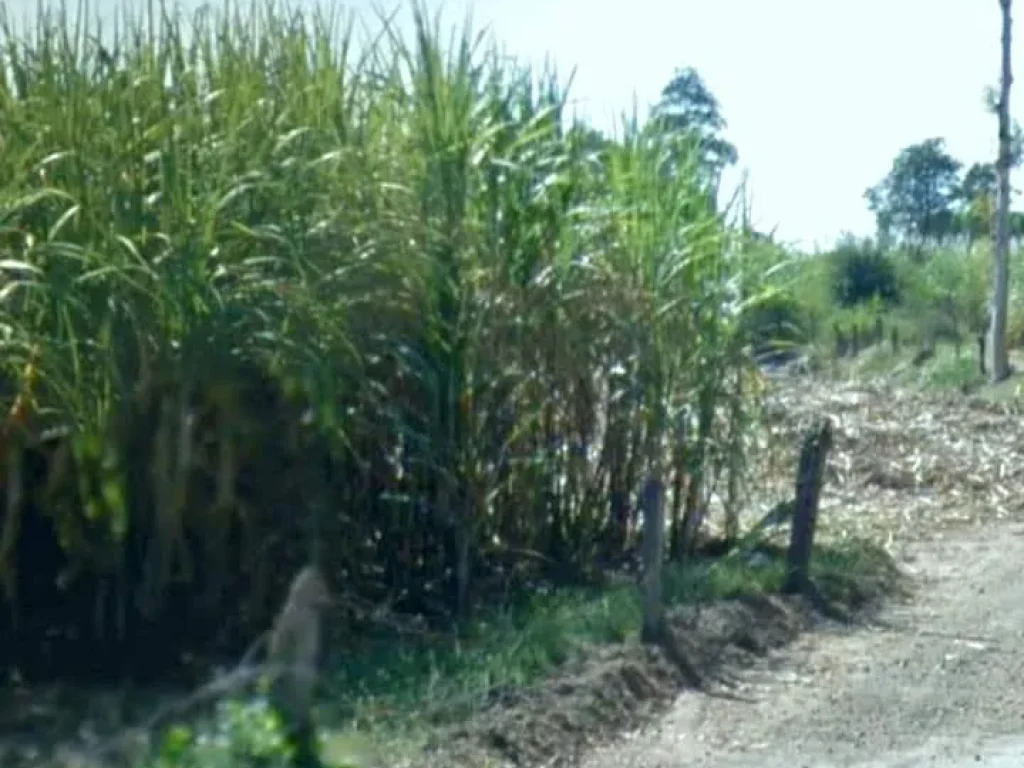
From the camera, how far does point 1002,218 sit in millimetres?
29391

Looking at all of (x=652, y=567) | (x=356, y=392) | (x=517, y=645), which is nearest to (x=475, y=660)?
(x=517, y=645)

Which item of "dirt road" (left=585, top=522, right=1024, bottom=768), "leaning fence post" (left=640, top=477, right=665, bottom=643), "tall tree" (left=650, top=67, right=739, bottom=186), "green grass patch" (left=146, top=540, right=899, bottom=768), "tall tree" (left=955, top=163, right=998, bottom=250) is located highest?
"tall tree" (left=955, top=163, right=998, bottom=250)

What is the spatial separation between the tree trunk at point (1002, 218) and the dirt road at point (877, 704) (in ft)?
53.6

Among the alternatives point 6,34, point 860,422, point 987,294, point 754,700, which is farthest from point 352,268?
point 987,294

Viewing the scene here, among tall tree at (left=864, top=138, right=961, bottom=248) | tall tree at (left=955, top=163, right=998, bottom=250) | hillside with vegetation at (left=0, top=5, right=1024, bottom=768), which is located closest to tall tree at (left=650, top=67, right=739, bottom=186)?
hillside with vegetation at (left=0, top=5, right=1024, bottom=768)

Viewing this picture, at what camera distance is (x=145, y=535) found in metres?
9.91

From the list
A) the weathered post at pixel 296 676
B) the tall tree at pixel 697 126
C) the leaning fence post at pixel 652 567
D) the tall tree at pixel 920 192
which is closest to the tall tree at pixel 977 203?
the tall tree at pixel 920 192

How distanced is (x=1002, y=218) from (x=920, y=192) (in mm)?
30891

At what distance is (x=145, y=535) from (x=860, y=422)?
1343 centimetres

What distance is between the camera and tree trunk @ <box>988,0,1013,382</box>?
2914 cm

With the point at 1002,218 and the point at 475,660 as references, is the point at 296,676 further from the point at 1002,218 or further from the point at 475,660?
the point at 1002,218

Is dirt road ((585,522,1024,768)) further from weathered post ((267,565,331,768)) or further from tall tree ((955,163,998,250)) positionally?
tall tree ((955,163,998,250))

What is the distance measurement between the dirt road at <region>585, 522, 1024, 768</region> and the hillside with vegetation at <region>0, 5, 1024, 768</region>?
0.99ft

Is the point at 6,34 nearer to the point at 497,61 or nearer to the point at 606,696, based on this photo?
the point at 497,61
